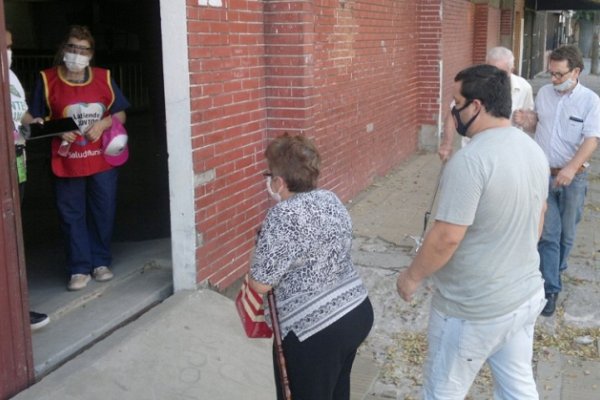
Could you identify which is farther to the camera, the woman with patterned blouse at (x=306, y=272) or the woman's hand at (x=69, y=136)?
the woman's hand at (x=69, y=136)

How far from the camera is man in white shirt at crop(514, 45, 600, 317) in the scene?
17.0 ft

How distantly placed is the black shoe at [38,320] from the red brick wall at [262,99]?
1.12 m

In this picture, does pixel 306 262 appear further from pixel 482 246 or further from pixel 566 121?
pixel 566 121

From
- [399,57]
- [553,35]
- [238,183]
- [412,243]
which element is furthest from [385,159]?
[553,35]

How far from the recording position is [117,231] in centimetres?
632

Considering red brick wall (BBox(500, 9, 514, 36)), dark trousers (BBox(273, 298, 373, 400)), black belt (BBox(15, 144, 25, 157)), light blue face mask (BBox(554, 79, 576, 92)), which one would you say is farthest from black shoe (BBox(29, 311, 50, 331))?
red brick wall (BBox(500, 9, 514, 36))

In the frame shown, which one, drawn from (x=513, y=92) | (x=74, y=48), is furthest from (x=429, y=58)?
(x=74, y=48)

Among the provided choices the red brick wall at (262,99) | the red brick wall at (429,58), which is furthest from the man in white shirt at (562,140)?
the red brick wall at (429,58)

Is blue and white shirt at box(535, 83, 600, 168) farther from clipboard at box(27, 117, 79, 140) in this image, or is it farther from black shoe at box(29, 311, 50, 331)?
black shoe at box(29, 311, 50, 331)

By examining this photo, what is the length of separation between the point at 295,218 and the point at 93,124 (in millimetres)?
2361

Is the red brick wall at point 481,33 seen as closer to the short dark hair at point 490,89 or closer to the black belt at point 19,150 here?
the black belt at point 19,150

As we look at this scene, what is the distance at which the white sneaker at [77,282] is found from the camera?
477 centimetres

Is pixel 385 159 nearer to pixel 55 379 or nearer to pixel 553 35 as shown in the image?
pixel 55 379

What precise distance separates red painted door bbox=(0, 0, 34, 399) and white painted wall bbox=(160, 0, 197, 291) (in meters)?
1.28
